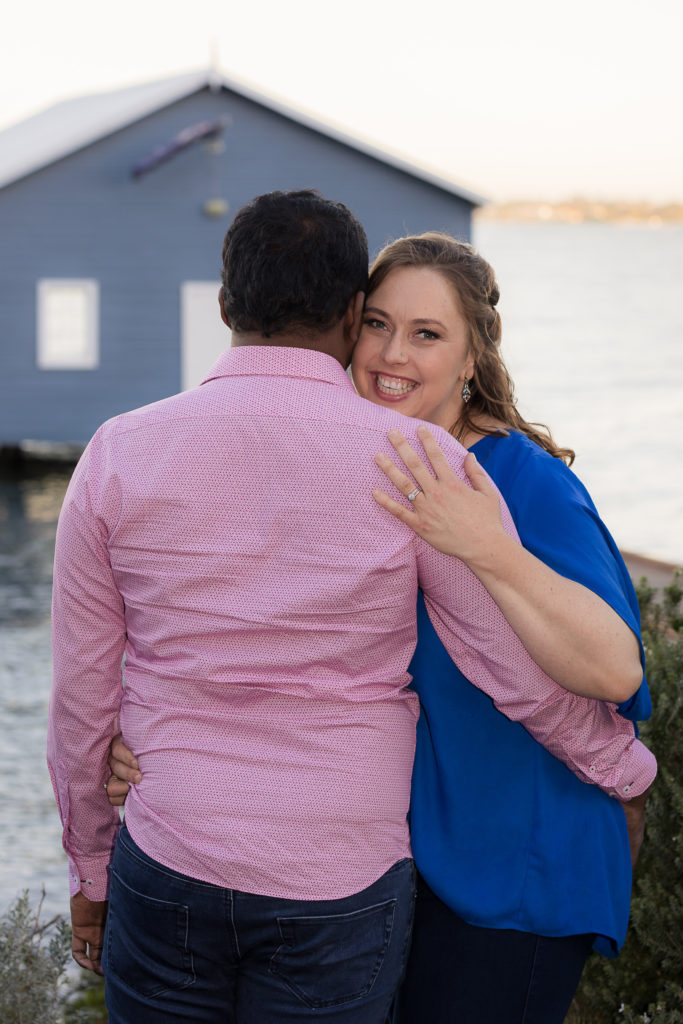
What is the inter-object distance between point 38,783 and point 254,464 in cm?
531

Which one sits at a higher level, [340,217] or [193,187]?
[193,187]

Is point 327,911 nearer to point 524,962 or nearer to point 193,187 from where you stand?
point 524,962

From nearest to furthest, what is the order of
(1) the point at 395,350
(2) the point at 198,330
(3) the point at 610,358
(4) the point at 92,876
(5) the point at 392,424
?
(5) the point at 392,424 → (4) the point at 92,876 → (1) the point at 395,350 → (2) the point at 198,330 → (3) the point at 610,358

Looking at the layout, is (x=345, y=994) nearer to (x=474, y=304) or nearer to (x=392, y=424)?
(x=392, y=424)

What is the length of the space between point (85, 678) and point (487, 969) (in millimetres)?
864

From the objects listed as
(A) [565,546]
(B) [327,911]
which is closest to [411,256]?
(A) [565,546]

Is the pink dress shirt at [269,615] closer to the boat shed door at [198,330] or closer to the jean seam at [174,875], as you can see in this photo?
the jean seam at [174,875]

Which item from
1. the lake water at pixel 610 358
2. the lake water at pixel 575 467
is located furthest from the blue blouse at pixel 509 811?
the lake water at pixel 610 358

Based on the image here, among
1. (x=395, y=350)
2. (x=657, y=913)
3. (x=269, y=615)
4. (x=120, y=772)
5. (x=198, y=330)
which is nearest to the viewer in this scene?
(x=269, y=615)

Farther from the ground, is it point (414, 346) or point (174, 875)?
point (414, 346)

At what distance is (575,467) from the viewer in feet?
92.4

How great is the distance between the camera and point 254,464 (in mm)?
1831

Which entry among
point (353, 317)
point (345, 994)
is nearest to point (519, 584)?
point (353, 317)

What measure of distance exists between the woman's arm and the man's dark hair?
0.25 metres
